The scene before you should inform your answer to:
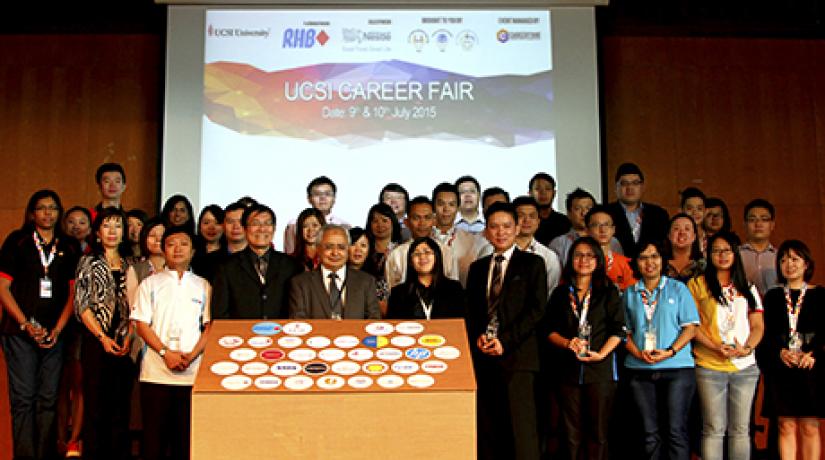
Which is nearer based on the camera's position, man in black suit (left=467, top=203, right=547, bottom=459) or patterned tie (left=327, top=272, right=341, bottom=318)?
patterned tie (left=327, top=272, right=341, bottom=318)

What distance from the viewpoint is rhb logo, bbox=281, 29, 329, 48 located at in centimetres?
708

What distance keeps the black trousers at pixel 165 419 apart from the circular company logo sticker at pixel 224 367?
1.27 m

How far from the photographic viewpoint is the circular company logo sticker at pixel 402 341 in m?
3.33

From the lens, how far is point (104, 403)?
15.6ft

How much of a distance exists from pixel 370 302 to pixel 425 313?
0.36 m

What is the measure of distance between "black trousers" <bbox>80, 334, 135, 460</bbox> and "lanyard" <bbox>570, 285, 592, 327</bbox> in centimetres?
235

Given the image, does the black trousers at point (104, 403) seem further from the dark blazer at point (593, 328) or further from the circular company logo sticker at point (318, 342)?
the dark blazer at point (593, 328)

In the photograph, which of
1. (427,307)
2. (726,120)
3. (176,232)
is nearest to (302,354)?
(427,307)

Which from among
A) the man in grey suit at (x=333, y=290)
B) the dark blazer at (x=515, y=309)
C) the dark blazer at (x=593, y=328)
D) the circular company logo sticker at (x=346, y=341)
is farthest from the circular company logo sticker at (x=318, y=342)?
the dark blazer at (x=593, y=328)

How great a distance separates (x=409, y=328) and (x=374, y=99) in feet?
12.8

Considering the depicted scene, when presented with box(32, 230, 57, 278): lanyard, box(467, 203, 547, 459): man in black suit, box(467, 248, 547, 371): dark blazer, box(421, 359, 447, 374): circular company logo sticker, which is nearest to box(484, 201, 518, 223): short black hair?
box(467, 203, 547, 459): man in black suit

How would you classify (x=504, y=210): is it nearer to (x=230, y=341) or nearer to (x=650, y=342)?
(x=650, y=342)

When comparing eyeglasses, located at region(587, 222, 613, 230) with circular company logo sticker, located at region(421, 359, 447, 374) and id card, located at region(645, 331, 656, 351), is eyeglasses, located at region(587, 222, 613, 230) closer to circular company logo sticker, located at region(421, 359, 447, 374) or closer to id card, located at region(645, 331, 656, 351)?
id card, located at region(645, 331, 656, 351)

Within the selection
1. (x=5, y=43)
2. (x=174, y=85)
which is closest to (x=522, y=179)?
(x=174, y=85)
